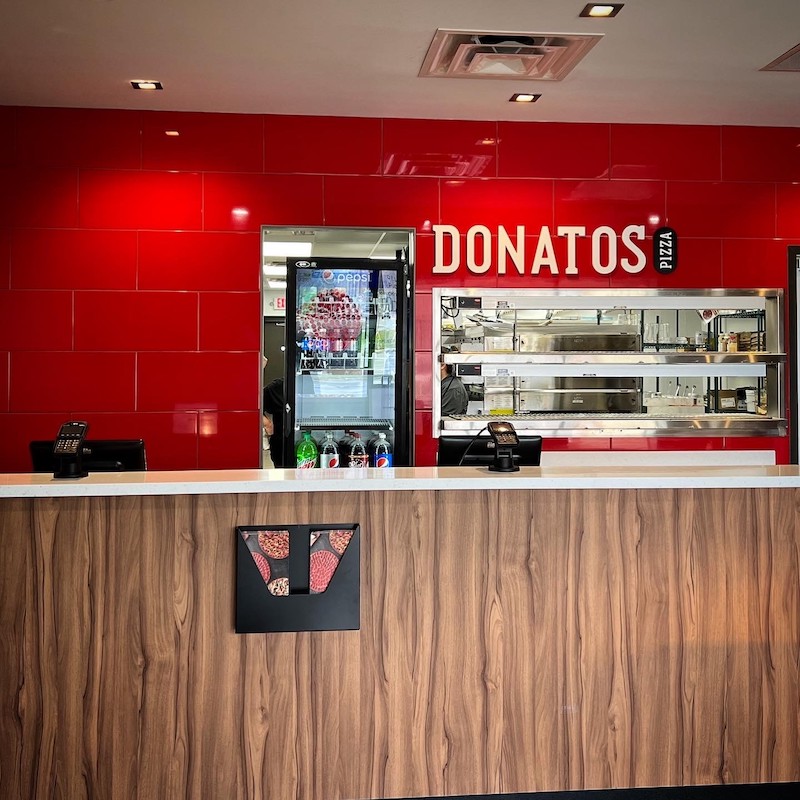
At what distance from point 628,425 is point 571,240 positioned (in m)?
1.15

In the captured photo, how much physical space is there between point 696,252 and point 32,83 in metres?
3.85

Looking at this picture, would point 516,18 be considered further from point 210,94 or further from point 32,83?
point 32,83

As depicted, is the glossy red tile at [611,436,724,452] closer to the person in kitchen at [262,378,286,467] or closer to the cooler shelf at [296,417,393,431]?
the cooler shelf at [296,417,393,431]

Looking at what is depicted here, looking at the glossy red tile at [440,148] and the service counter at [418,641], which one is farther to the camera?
the glossy red tile at [440,148]

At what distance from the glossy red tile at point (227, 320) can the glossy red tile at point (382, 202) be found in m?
0.68

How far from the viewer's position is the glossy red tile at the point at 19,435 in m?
4.74

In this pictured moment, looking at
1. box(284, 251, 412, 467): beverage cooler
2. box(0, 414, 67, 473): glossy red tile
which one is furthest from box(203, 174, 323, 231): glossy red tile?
box(0, 414, 67, 473): glossy red tile

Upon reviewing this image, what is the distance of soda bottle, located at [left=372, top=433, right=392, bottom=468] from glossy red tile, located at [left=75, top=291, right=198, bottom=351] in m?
1.20

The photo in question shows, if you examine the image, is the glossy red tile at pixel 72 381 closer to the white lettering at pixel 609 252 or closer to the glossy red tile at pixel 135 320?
the glossy red tile at pixel 135 320

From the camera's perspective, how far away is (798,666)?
270 centimetres

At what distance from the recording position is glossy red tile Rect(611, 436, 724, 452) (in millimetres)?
5086

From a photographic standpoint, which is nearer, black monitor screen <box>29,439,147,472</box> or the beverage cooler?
black monitor screen <box>29,439,147,472</box>

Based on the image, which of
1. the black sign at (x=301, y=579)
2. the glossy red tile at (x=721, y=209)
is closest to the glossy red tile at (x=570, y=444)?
the glossy red tile at (x=721, y=209)

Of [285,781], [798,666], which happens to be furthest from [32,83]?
[798,666]
